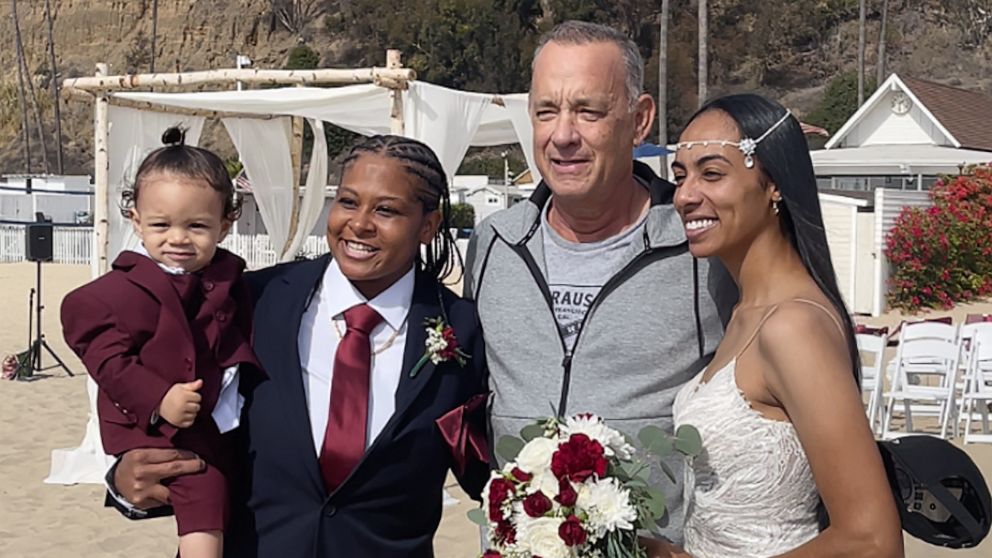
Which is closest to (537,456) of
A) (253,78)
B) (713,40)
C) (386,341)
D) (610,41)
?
(386,341)

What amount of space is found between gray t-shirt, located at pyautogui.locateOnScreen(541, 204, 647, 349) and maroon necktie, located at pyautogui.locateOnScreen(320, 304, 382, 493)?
491 mm

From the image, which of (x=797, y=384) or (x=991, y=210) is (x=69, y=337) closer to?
(x=797, y=384)

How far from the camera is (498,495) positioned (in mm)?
2090

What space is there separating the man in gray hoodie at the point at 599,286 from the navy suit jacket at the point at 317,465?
0.17 metres

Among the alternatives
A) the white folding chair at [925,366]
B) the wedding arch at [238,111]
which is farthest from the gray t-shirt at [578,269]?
the white folding chair at [925,366]

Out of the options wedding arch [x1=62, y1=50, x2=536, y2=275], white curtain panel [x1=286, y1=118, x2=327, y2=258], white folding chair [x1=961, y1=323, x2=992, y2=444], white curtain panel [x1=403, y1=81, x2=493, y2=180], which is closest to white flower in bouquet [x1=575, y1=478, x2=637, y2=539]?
wedding arch [x1=62, y1=50, x2=536, y2=275]

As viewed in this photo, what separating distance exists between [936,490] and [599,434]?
2.20 feet

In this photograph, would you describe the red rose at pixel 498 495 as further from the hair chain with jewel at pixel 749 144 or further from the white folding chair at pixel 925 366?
the white folding chair at pixel 925 366

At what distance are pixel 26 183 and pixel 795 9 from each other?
36.5m

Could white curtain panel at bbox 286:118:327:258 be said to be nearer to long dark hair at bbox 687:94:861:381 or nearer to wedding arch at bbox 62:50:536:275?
wedding arch at bbox 62:50:536:275

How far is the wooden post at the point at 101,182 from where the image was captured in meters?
9.62

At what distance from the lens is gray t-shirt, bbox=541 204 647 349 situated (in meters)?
2.72

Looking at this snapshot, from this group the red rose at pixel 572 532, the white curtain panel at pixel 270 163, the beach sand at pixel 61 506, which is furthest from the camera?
the white curtain panel at pixel 270 163

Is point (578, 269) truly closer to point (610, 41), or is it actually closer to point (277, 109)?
point (610, 41)
